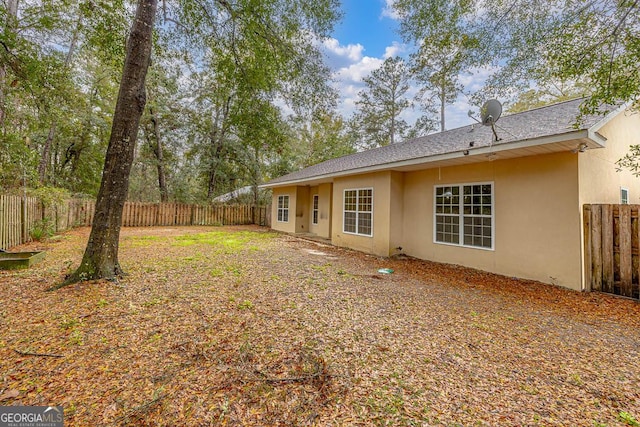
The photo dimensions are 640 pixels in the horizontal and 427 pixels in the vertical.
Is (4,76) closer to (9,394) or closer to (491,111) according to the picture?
(9,394)

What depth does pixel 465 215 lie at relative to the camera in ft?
22.1

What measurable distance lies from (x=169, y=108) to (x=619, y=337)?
70.5 feet

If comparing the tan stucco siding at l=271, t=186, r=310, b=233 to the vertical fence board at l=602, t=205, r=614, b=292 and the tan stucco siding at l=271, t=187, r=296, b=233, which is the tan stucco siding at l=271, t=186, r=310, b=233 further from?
the vertical fence board at l=602, t=205, r=614, b=292

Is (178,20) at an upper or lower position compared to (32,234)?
upper

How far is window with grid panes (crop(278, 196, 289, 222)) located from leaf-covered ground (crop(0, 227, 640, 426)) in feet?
31.4

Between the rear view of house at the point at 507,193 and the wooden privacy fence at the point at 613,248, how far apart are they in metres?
0.27

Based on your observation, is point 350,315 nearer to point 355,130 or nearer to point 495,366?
point 495,366

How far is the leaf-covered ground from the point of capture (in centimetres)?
189

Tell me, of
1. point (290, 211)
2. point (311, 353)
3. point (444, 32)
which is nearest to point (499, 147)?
point (444, 32)

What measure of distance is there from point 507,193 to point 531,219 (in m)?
0.73

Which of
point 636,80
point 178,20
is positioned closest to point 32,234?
point 178,20

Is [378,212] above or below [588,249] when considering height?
above

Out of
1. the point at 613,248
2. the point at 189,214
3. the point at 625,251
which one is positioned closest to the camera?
the point at 625,251

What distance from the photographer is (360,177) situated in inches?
357
